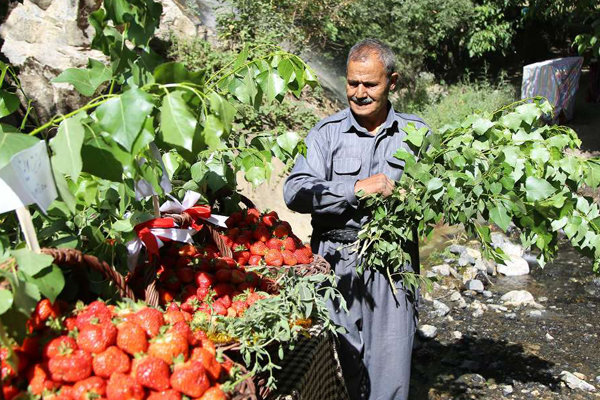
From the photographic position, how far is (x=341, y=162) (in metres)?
2.82

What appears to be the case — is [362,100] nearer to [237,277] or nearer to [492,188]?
[492,188]

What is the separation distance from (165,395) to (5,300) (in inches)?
14.9

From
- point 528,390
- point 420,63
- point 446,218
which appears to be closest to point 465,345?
point 528,390

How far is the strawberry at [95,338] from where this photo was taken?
1.38 m

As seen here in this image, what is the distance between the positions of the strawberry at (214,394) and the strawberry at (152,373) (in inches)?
3.3

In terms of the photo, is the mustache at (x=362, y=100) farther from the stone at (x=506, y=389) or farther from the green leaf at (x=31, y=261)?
the stone at (x=506, y=389)

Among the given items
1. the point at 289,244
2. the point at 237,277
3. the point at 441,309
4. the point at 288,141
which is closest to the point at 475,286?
the point at 441,309

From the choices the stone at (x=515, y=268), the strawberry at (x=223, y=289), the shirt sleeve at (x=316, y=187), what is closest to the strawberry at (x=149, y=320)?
the strawberry at (x=223, y=289)

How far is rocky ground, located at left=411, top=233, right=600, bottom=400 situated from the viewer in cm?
387

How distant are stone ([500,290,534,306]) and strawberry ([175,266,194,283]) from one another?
A: 3.74 meters

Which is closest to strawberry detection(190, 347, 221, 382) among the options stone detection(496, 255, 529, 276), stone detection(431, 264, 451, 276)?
stone detection(431, 264, 451, 276)

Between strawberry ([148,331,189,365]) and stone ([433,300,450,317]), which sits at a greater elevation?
strawberry ([148,331,189,365])

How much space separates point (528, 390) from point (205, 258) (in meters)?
2.57

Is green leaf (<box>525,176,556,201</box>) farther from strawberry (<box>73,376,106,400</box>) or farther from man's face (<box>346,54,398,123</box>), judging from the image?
strawberry (<box>73,376,106,400</box>)
